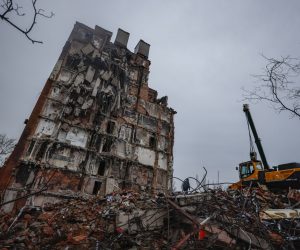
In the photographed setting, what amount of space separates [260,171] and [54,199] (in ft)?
41.0

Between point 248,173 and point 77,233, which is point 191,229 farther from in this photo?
point 248,173

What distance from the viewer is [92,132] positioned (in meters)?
16.6

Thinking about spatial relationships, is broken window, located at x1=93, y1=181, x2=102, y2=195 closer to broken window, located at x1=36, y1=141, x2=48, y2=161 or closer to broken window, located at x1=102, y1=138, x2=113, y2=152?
broken window, located at x1=102, y1=138, x2=113, y2=152

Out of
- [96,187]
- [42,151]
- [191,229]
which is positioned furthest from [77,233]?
[42,151]

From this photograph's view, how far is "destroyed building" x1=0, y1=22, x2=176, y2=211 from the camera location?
1374cm

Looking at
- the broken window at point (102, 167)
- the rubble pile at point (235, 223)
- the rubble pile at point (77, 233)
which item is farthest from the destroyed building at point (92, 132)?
the rubble pile at point (235, 223)

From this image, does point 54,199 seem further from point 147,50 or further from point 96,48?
point 147,50

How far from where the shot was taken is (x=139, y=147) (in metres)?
18.4

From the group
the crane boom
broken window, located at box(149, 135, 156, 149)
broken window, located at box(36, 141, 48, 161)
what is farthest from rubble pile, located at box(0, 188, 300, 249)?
broken window, located at box(149, 135, 156, 149)

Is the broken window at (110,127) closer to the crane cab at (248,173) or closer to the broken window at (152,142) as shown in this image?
the broken window at (152,142)

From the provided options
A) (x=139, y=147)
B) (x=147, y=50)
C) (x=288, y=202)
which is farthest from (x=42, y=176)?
(x=147, y=50)

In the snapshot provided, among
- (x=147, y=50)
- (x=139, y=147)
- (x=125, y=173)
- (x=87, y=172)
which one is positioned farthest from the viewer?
(x=147, y=50)

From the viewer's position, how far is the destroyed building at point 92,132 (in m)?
13.7

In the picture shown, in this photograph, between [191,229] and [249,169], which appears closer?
[191,229]
